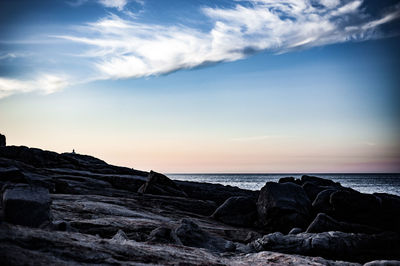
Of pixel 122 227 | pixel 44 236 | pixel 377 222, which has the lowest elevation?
pixel 377 222

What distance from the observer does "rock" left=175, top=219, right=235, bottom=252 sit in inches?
294

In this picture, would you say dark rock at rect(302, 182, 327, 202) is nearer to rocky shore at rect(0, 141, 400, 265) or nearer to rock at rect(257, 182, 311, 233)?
rocky shore at rect(0, 141, 400, 265)

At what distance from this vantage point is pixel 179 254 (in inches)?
207

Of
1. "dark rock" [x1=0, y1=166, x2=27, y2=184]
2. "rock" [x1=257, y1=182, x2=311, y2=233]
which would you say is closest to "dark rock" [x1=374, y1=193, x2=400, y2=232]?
"rock" [x1=257, y1=182, x2=311, y2=233]

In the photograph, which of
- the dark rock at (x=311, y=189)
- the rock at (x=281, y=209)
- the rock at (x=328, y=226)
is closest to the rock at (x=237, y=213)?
the rock at (x=281, y=209)

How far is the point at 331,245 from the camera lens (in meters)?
8.91

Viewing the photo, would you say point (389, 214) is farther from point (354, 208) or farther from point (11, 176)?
point (11, 176)

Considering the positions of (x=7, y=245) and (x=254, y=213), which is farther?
(x=254, y=213)

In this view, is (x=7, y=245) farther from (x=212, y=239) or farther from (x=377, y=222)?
(x=377, y=222)

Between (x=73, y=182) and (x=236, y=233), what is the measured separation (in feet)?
34.2

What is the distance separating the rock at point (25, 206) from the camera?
17.1ft

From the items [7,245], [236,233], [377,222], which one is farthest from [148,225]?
[377,222]

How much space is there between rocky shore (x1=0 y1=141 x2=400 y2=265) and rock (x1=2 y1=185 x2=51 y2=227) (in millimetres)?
16

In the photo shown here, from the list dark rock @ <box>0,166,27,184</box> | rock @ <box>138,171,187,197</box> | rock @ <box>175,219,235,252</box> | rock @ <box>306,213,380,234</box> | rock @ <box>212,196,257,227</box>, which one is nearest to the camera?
rock @ <box>175,219,235,252</box>
